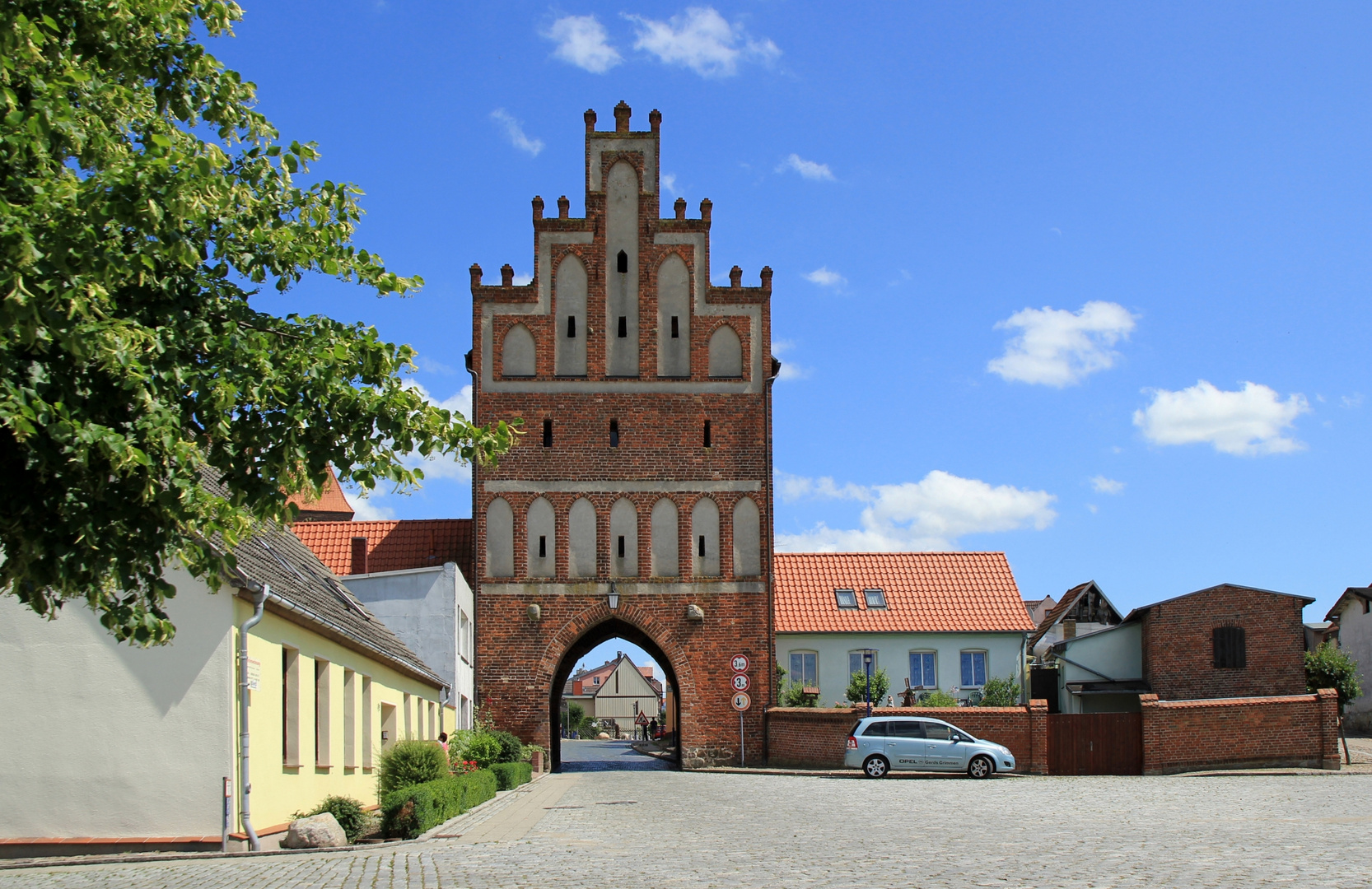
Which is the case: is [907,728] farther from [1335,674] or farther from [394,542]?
[394,542]

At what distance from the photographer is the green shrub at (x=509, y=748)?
106 feet

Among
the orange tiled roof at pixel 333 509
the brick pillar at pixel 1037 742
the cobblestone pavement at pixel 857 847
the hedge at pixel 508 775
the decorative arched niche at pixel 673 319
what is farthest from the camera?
the orange tiled roof at pixel 333 509

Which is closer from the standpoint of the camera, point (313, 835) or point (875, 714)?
point (313, 835)

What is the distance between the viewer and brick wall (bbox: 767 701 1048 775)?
106ft

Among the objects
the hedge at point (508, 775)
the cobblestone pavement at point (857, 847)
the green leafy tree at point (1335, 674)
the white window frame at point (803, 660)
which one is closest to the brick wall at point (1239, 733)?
the green leafy tree at point (1335, 674)

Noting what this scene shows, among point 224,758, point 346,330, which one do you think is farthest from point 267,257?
point 224,758

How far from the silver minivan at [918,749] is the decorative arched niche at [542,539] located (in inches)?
397

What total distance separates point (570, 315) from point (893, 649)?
606 inches

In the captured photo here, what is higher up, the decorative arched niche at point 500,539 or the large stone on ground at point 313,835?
the decorative arched niche at point 500,539

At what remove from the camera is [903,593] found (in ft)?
149

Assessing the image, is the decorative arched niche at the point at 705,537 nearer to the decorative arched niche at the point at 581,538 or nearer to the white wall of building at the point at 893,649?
the decorative arched niche at the point at 581,538

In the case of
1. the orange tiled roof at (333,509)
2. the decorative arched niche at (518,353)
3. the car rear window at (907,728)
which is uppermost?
the decorative arched niche at (518,353)

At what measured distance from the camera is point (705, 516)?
122 ft

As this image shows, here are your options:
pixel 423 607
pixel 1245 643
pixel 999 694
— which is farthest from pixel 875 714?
pixel 1245 643
